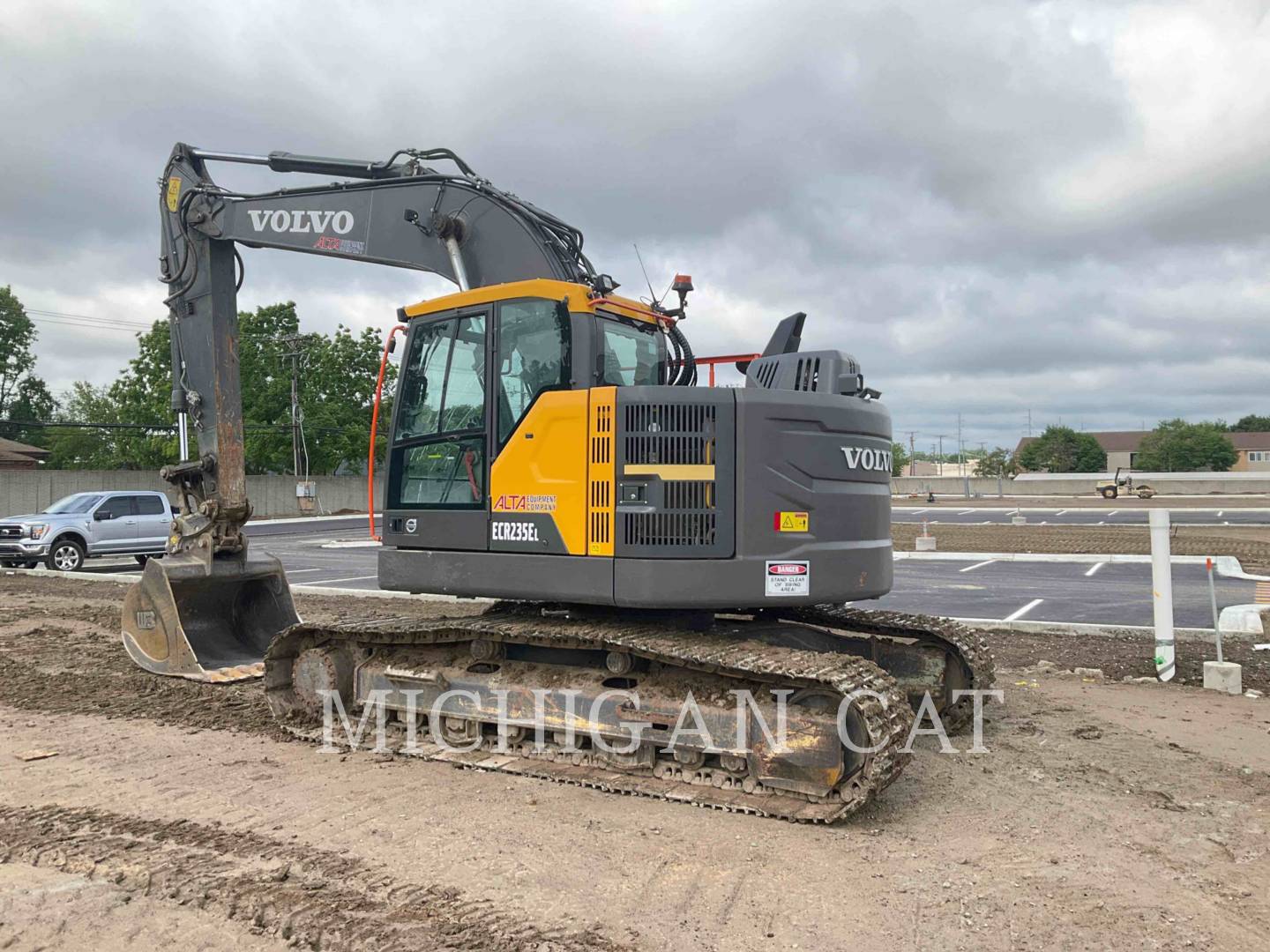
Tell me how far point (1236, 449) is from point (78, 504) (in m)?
124

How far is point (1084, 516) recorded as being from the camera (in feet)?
136

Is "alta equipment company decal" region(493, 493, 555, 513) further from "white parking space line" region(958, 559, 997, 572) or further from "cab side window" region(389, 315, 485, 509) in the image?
"white parking space line" region(958, 559, 997, 572)

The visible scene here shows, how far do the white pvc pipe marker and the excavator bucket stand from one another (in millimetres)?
7813

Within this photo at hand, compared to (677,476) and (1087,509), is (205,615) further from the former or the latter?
(1087,509)

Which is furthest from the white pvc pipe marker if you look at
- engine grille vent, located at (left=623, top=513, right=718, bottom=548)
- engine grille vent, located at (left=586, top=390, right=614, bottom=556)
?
engine grille vent, located at (left=586, top=390, right=614, bottom=556)

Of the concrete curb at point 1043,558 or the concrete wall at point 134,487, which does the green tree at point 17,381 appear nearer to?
the concrete wall at point 134,487

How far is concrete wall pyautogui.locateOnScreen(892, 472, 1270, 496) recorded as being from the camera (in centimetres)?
6750

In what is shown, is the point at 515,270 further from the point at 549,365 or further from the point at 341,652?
the point at 341,652

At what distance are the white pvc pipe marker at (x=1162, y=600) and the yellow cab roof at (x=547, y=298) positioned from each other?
526 centimetres

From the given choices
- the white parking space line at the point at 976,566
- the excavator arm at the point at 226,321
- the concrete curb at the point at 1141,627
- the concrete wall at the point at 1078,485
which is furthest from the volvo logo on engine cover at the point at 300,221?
the concrete wall at the point at 1078,485

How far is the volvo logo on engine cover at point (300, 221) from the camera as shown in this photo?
7.49 m

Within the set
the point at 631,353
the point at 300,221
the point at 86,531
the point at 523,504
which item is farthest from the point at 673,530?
the point at 86,531

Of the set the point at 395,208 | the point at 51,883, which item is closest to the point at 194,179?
the point at 395,208

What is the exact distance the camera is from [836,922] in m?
3.83
